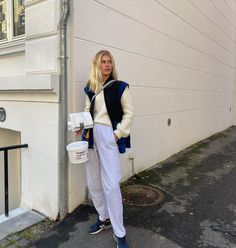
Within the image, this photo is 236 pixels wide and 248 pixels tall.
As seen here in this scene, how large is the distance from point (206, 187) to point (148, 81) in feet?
6.39

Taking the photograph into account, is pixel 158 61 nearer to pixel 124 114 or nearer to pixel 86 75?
pixel 86 75

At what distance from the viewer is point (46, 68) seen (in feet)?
10.9

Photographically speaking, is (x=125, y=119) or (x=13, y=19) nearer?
(x=125, y=119)

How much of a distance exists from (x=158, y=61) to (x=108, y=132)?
110 inches

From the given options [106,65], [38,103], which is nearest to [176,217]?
[106,65]

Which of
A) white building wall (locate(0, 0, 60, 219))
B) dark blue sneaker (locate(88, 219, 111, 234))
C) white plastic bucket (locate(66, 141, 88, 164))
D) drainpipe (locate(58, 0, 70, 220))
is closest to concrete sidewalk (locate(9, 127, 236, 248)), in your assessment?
dark blue sneaker (locate(88, 219, 111, 234))

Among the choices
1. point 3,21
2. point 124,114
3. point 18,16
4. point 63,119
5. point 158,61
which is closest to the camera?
point 124,114

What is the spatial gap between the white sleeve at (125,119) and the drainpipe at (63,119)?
2.43 feet

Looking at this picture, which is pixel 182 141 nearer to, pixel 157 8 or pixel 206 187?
pixel 206 187

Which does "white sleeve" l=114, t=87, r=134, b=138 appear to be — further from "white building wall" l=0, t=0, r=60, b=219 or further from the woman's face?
"white building wall" l=0, t=0, r=60, b=219

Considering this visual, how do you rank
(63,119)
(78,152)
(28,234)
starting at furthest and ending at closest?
(63,119) → (28,234) → (78,152)

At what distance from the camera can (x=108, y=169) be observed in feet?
9.09

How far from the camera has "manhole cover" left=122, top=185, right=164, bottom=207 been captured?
3.77 metres

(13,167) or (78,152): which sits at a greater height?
(78,152)
